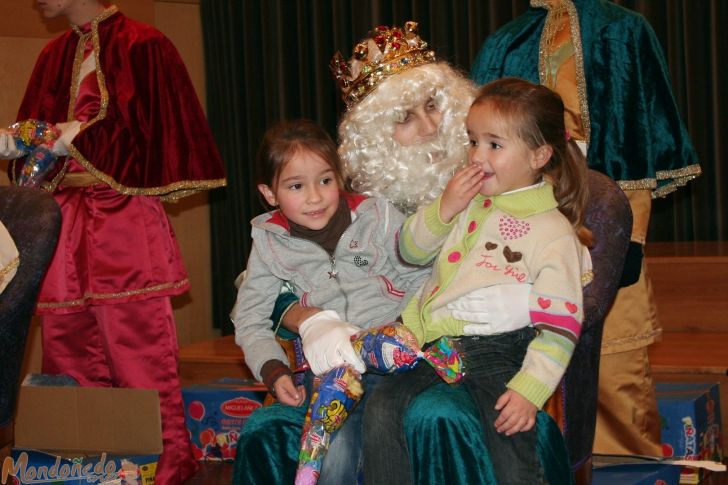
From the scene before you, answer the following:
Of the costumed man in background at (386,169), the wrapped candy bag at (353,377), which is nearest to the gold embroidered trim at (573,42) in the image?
the costumed man in background at (386,169)

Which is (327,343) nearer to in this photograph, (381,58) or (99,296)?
(381,58)

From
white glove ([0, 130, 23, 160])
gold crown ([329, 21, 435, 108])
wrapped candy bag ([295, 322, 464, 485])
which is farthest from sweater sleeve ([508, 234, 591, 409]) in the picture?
white glove ([0, 130, 23, 160])

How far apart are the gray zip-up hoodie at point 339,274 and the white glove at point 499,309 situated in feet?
1.09

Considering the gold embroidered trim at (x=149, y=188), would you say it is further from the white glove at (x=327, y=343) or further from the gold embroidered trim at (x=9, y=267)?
the white glove at (x=327, y=343)

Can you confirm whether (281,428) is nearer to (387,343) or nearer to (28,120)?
(387,343)

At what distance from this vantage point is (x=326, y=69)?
17.9 feet

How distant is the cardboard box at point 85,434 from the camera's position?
10.4 ft

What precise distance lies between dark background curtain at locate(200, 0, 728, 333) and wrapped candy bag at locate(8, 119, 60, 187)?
212 centimetres

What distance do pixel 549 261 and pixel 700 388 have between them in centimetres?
157

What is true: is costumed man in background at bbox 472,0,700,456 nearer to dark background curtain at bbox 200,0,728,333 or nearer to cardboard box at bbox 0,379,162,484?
cardboard box at bbox 0,379,162,484

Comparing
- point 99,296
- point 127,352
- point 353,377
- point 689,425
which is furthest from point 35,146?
point 689,425

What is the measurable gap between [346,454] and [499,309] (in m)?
0.44

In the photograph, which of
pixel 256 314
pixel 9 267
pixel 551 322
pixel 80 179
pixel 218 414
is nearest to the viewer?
pixel 551 322

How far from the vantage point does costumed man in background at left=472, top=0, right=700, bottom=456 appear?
9.55 feet
